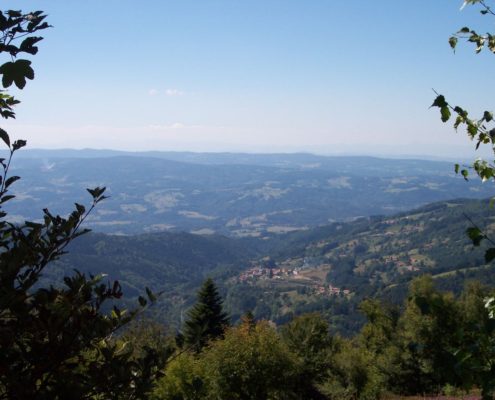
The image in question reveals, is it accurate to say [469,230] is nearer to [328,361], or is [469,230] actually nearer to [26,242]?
[26,242]

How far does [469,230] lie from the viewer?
2.61 metres

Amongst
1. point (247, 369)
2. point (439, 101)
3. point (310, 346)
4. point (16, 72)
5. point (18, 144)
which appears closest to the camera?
point (16, 72)

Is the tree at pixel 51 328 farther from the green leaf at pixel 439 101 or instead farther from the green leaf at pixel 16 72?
the green leaf at pixel 439 101

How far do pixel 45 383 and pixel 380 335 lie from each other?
4709cm

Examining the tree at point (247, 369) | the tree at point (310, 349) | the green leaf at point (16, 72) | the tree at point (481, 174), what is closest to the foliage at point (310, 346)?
the tree at point (310, 349)

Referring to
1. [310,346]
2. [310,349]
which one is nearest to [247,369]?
[310,349]

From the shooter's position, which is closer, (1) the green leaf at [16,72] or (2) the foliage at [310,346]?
(1) the green leaf at [16,72]

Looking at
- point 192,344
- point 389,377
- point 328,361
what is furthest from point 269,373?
point 192,344

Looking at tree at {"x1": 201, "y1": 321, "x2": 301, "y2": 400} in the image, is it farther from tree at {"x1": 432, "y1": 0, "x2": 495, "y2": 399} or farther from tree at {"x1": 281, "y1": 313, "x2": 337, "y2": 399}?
tree at {"x1": 432, "y1": 0, "x2": 495, "y2": 399}

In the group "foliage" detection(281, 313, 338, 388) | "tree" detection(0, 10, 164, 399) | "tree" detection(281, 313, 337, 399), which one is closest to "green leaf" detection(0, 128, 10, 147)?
"tree" detection(0, 10, 164, 399)

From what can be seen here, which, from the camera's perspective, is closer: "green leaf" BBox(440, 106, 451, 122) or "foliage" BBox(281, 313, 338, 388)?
"green leaf" BBox(440, 106, 451, 122)

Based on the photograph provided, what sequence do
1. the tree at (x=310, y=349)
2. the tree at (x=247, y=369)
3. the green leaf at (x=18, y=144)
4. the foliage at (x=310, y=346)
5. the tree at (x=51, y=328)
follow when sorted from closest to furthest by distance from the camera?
1. the tree at (x=51, y=328)
2. the green leaf at (x=18, y=144)
3. the tree at (x=247, y=369)
4. the tree at (x=310, y=349)
5. the foliage at (x=310, y=346)

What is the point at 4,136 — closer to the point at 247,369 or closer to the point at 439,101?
the point at 439,101

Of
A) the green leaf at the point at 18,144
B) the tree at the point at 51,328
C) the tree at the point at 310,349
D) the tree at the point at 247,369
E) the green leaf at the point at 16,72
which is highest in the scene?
the green leaf at the point at 16,72
